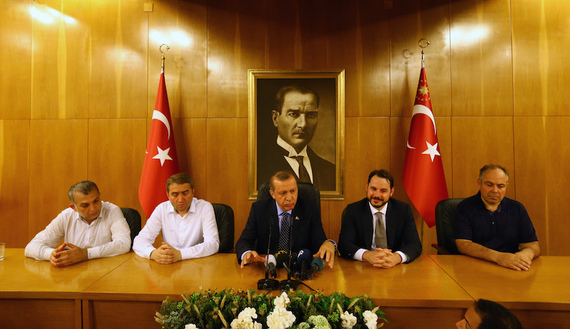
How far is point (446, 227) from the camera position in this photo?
2844 mm

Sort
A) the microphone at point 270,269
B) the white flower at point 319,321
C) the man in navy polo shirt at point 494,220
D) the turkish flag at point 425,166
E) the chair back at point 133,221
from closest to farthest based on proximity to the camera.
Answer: the white flower at point 319,321
the microphone at point 270,269
the man in navy polo shirt at point 494,220
the chair back at point 133,221
the turkish flag at point 425,166

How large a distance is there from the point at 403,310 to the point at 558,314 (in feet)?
2.29

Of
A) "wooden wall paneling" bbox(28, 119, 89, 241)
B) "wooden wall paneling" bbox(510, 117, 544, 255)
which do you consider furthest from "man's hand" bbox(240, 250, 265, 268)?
"wooden wall paneling" bbox(510, 117, 544, 255)

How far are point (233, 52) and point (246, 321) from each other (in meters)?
3.22

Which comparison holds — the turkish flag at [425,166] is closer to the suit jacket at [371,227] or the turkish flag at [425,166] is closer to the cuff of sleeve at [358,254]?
the suit jacket at [371,227]

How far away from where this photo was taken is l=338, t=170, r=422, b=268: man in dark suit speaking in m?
2.52

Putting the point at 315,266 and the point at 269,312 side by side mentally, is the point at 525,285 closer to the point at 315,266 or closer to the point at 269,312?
the point at 315,266

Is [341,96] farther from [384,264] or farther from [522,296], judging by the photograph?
[522,296]

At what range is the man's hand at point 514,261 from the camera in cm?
212

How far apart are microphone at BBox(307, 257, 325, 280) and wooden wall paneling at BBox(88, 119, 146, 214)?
2695 millimetres

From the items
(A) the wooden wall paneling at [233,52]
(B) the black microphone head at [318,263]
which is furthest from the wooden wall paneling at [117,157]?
(B) the black microphone head at [318,263]

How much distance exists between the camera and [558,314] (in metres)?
1.65

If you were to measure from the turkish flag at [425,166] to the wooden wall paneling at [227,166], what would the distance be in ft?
5.85

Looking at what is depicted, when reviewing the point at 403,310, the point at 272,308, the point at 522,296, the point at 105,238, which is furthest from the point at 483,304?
the point at 105,238
